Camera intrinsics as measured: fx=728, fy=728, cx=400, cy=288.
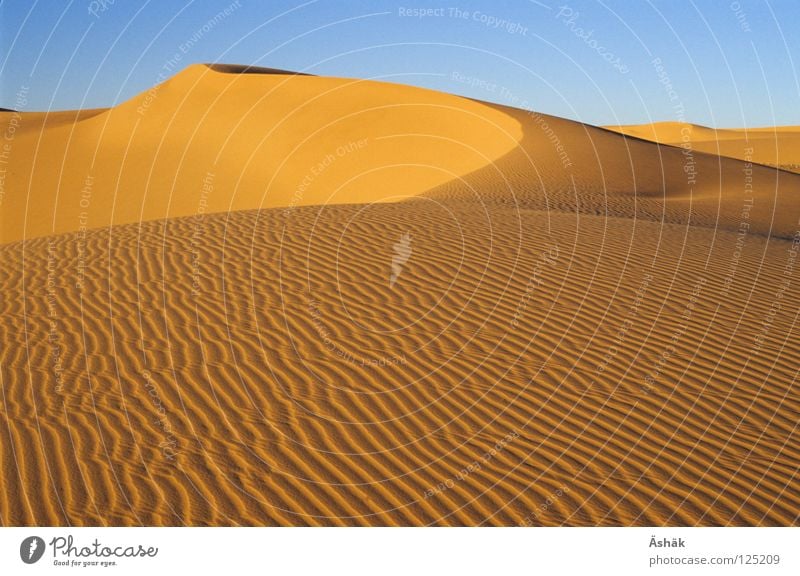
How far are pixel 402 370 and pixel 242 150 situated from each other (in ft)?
112

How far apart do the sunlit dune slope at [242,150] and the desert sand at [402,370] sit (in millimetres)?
17383

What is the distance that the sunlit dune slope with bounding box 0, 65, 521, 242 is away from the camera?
3394 centimetres

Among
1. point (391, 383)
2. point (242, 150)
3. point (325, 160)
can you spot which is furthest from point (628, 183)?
point (391, 383)

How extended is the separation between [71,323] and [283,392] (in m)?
3.76

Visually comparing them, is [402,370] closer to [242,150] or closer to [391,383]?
[391,383]

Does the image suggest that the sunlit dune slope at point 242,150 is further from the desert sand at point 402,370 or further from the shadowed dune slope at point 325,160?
the desert sand at point 402,370

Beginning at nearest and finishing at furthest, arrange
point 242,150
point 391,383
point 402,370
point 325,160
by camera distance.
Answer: point 391,383 < point 402,370 < point 325,160 < point 242,150

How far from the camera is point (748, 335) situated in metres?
10.6

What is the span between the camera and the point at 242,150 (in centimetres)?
4066

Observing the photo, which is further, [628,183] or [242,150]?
[242,150]

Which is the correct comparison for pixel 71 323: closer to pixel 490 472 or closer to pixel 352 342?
pixel 352 342

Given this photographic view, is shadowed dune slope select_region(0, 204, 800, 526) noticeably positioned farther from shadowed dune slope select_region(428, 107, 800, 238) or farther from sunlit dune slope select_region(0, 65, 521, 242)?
sunlit dune slope select_region(0, 65, 521, 242)

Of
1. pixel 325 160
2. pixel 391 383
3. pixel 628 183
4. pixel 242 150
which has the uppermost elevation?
pixel 242 150

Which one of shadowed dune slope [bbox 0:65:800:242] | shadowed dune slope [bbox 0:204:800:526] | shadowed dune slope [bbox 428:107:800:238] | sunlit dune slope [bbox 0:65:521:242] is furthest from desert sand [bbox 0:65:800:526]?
sunlit dune slope [bbox 0:65:521:242]
